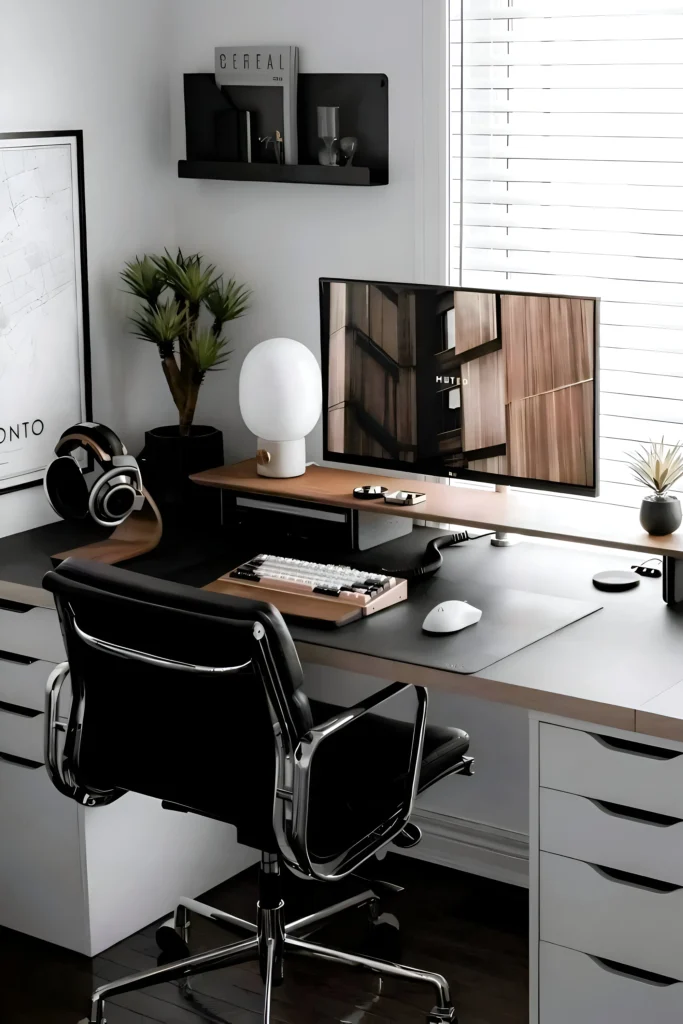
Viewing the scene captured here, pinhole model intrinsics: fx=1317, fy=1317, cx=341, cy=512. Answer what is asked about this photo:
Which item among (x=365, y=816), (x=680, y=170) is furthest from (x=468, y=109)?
(x=365, y=816)

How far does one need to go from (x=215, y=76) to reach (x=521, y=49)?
72 centimetres

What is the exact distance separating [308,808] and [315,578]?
0.50m

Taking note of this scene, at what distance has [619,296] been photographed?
2.60m

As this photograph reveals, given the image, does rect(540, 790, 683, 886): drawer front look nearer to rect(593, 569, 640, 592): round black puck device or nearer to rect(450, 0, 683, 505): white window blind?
rect(593, 569, 640, 592): round black puck device

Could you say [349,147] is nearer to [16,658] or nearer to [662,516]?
[662,516]

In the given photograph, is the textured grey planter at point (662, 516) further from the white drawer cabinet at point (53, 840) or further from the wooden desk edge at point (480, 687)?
the white drawer cabinet at point (53, 840)

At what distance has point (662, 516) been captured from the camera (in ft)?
7.68

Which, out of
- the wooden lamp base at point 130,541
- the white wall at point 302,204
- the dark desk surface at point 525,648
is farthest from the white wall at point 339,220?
the wooden lamp base at point 130,541

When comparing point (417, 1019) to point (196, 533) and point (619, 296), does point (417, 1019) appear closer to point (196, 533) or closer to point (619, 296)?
point (196, 533)

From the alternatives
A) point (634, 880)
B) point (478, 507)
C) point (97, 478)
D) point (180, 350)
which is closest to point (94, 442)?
point (97, 478)

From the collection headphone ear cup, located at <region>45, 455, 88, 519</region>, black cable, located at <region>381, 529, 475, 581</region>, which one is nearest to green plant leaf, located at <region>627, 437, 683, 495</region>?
black cable, located at <region>381, 529, 475, 581</region>

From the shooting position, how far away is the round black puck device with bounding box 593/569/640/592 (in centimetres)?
242

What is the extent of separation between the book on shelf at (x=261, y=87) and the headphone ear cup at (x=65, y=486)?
32.8 inches

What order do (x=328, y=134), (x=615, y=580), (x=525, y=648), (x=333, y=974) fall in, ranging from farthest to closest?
(x=328, y=134)
(x=333, y=974)
(x=615, y=580)
(x=525, y=648)
